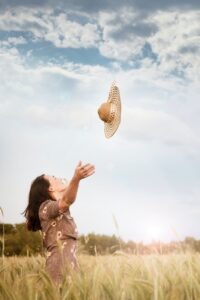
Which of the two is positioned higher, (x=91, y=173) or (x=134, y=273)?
(x=91, y=173)

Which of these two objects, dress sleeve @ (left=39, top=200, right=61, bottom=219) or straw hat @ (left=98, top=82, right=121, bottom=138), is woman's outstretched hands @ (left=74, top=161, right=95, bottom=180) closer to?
dress sleeve @ (left=39, top=200, right=61, bottom=219)

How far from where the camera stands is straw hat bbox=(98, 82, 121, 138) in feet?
Answer: 13.5

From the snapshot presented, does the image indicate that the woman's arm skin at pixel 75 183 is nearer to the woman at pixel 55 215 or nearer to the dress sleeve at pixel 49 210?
the woman at pixel 55 215

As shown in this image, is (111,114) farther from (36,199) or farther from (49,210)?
(36,199)

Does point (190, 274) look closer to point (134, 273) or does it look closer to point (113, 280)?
point (113, 280)

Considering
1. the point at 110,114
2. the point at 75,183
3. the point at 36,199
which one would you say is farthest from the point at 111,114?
the point at 36,199

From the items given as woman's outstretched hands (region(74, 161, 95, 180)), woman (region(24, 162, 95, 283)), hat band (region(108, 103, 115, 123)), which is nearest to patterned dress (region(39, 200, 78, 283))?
woman (region(24, 162, 95, 283))

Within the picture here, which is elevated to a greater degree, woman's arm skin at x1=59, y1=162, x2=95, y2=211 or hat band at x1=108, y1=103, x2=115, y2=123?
hat band at x1=108, y1=103, x2=115, y2=123

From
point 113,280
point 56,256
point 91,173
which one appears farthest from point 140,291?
point 56,256

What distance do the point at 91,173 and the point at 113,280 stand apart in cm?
111

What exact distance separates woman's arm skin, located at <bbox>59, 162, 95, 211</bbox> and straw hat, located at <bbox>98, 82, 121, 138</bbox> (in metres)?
0.76

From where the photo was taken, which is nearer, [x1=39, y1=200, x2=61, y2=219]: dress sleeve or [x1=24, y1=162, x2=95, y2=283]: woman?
[x1=24, y1=162, x2=95, y2=283]: woman

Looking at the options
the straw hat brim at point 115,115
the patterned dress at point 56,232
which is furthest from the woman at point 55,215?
the straw hat brim at point 115,115

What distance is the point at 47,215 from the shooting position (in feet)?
13.4
